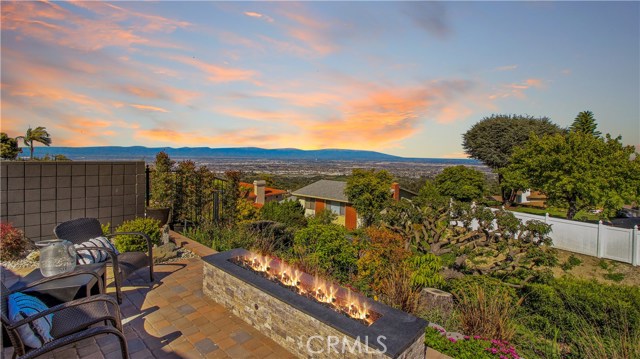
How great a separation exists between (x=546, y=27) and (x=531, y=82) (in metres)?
4.35

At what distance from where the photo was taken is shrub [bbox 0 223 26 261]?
5090mm

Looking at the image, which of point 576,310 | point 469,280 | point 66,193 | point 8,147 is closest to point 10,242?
point 66,193

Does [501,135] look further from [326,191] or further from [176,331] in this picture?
[176,331]

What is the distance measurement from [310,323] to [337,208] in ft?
82.0

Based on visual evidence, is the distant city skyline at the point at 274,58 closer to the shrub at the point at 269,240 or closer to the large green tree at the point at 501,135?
the shrub at the point at 269,240

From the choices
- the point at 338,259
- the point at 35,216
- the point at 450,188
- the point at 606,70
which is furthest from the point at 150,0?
the point at 450,188

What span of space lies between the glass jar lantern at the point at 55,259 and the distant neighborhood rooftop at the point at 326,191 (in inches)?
927

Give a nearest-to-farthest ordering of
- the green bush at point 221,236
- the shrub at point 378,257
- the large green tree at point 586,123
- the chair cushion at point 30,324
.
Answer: the chair cushion at point 30,324 < the shrub at point 378,257 < the green bush at point 221,236 < the large green tree at point 586,123

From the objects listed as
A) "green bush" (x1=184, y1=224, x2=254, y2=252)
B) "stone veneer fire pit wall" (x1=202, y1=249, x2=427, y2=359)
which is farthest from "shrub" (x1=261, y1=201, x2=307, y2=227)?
"stone veneer fire pit wall" (x1=202, y1=249, x2=427, y2=359)

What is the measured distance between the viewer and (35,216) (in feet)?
19.3

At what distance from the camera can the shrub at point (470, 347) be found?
9.69 feet

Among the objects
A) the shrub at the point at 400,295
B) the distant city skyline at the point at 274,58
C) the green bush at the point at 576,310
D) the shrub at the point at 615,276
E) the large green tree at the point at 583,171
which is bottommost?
the shrub at the point at 615,276

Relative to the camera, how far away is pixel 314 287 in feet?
10.6

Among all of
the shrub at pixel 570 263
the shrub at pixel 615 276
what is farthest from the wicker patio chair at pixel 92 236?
the shrub at pixel 615 276
